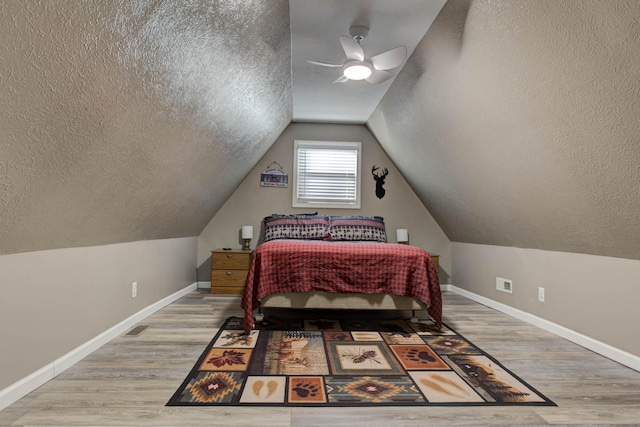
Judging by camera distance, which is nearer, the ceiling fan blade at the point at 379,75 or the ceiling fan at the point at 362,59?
the ceiling fan at the point at 362,59

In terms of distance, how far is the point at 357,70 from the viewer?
2.79 m

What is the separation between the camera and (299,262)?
2982 millimetres

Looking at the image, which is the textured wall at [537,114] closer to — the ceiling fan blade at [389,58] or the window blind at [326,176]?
the ceiling fan blade at [389,58]

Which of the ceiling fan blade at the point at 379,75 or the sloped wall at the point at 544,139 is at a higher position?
the ceiling fan blade at the point at 379,75

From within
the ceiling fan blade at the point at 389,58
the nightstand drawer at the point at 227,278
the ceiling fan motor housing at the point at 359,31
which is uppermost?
the ceiling fan motor housing at the point at 359,31

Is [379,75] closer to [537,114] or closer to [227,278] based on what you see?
[537,114]

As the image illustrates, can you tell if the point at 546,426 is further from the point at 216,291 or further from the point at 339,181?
the point at 339,181

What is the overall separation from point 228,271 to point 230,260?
0.13 meters

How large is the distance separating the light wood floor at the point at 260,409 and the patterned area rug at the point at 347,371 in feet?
0.25

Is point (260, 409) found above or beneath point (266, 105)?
beneath

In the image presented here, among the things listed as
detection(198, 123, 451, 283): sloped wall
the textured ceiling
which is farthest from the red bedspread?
detection(198, 123, 451, 283): sloped wall

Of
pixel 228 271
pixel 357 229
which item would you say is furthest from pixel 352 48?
pixel 228 271

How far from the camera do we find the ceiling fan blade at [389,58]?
8.48 ft

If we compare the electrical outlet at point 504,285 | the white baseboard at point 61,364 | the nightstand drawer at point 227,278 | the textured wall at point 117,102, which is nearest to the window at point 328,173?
the nightstand drawer at point 227,278
